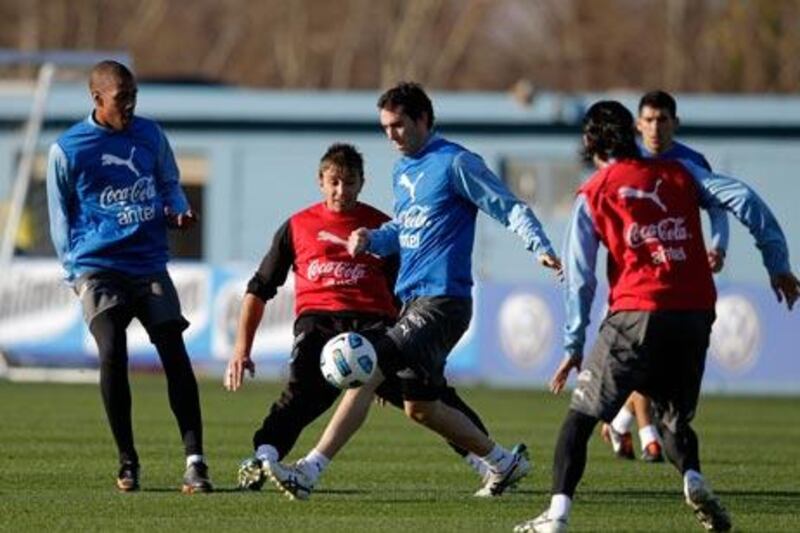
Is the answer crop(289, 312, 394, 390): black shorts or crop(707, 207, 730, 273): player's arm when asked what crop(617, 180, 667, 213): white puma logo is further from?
crop(707, 207, 730, 273): player's arm

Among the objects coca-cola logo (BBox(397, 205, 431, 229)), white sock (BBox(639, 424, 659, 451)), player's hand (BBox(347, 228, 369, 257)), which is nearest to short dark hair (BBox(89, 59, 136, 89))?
player's hand (BBox(347, 228, 369, 257))

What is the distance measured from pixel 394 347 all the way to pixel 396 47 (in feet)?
131

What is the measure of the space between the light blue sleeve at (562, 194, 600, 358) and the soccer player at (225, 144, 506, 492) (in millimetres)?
2358

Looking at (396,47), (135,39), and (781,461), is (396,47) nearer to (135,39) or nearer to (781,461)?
(135,39)

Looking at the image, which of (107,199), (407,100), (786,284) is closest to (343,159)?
(407,100)

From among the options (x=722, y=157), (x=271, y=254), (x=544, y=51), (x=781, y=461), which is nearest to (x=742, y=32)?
(x=544, y=51)

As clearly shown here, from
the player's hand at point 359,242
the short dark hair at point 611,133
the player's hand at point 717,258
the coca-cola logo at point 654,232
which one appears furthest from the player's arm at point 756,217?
the player's hand at point 717,258

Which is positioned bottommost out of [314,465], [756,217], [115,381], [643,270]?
[314,465]

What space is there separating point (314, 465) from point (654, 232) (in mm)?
2586

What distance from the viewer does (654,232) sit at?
36.3ft

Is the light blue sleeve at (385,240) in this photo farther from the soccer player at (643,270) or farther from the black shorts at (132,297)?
the soccer player at (643,270)

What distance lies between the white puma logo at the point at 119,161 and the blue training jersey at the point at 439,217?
1469mm

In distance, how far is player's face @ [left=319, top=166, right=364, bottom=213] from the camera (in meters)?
13.3

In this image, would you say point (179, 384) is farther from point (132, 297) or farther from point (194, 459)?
point (132, 297)
